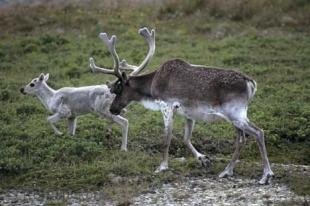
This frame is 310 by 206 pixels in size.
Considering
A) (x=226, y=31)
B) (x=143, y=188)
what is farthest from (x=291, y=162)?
(x=226, y=31)

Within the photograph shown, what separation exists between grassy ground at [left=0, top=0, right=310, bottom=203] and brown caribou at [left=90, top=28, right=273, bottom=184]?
590 millimetres

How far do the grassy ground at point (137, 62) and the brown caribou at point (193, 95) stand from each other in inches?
23.2

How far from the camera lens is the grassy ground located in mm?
12062

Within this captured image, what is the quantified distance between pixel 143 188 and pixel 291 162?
3.41 m

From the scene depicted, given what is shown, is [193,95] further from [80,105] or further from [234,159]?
[80,105]

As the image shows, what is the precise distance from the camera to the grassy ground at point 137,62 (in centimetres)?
1206

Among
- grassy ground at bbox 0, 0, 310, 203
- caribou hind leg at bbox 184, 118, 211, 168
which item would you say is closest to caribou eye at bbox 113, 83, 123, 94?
grassy ground at bbox 0, 0, 310, 203

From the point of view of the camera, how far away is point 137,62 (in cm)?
→ 2062

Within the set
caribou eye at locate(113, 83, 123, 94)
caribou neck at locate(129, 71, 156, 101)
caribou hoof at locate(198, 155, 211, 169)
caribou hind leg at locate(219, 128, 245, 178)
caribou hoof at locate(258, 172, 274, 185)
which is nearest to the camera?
caribou hoof at locate(258, 172, 274, 185)

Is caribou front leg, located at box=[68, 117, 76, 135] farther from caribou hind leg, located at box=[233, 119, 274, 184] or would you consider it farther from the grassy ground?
caribou hind leg, located at box=[233, 119, 274, 184]

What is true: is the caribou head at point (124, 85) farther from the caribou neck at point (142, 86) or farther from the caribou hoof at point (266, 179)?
the caribou hoof at point (266, 179)

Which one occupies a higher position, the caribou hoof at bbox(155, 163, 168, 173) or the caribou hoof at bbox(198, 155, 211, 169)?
the caribou hoof at bbox(198, 155, 211, 169)

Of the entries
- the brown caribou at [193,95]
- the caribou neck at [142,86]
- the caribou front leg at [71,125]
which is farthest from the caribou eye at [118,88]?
the caribou front leg at [71,125]

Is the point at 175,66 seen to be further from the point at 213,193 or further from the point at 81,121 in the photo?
the point at 81,121
